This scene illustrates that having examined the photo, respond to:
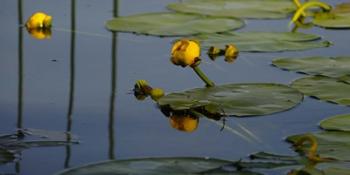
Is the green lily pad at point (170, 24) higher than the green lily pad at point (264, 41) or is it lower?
higher

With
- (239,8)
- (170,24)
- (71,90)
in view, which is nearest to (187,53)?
(71,90)

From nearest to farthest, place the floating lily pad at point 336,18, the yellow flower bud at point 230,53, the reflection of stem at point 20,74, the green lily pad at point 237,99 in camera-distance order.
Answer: the reflection of stem at point 20,74 < the green lily pad at point 237,99 < the yellow flower bud at point 230,53 < the floating lily pad at point 336,18

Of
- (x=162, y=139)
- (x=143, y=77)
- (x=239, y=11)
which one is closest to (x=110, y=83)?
(x=143, y=77)

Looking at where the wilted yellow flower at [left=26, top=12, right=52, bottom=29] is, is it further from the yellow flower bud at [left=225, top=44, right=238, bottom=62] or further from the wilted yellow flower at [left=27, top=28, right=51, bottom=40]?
the yellow flower bud at [left=225, top=44, right=238, bottom=62]

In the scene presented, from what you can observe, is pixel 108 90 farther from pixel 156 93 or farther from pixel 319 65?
pixel 319 65

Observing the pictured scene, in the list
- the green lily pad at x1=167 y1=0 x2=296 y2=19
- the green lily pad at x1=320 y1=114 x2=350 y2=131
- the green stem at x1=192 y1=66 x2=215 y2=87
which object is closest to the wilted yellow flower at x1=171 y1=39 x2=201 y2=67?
the green stem at x1=192 y1=66 x2=215 y2=87

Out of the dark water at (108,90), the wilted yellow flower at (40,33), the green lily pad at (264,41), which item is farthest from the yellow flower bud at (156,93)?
the wilted yellow flower at (40,33)

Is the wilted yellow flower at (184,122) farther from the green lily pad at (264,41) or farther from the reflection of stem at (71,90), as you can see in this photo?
the green lily pad at (264,41)
